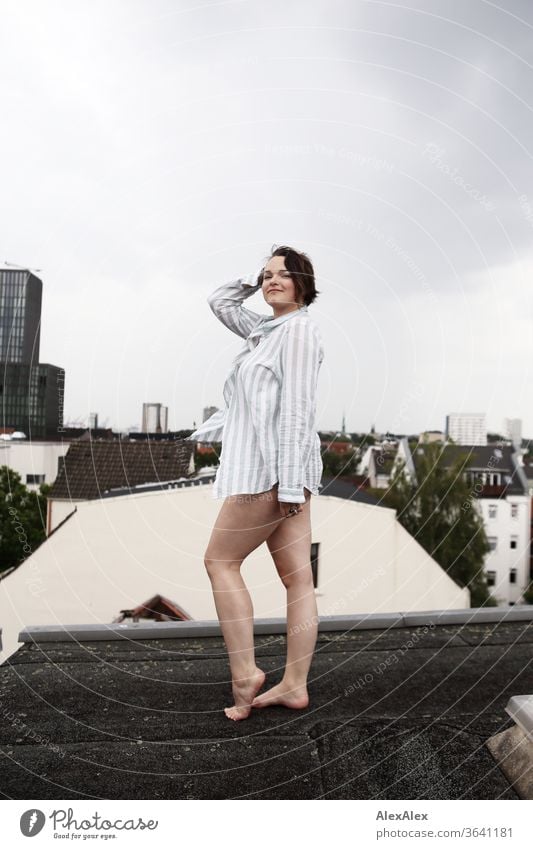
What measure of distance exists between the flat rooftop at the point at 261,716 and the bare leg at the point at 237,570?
119 mm

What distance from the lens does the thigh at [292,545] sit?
2.29 metres

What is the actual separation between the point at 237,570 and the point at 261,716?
0.48 metres

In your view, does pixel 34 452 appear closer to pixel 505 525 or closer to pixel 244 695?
pixel 244 695

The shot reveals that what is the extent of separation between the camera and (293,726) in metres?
2.20

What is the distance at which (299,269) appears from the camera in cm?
223

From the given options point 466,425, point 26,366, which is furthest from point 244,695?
point 466,425

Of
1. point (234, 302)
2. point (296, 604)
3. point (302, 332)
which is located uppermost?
point (234, 302)

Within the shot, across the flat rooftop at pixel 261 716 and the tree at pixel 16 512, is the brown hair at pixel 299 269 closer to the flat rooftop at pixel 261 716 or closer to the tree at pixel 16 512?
the tree at pixel 16 512

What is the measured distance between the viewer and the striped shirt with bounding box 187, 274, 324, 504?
2078 mm

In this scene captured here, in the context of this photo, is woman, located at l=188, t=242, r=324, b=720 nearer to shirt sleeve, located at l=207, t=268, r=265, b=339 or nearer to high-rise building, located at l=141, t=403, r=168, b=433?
shirt sleeve, located at l=207, t=268, r=265, b=339

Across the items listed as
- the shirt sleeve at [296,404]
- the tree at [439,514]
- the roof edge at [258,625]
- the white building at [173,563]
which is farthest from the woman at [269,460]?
the tree at [439,514]

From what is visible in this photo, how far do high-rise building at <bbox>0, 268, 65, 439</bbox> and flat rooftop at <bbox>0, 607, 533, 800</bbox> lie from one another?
0.95 m

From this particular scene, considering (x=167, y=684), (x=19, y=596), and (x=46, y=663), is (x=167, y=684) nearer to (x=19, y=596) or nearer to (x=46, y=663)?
(x=46, y=663)

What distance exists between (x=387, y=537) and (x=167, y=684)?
11544 millimetres
